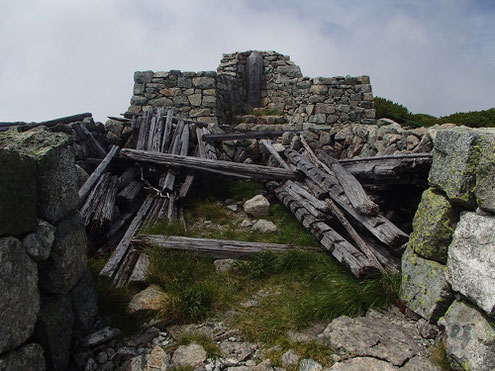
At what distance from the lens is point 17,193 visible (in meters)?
3.04

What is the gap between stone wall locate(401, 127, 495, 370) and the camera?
3.37 metres

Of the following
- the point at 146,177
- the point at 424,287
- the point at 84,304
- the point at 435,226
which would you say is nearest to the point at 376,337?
the point at 424,287

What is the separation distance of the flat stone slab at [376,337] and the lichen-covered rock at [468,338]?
414mm

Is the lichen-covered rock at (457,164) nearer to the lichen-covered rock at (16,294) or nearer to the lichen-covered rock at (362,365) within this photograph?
the lichen-covered rock at (362,365)

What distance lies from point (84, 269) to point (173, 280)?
4.35 feet

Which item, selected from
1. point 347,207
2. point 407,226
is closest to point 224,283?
point 347,207

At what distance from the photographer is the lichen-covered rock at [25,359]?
2.86m

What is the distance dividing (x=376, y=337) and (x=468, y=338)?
92cm

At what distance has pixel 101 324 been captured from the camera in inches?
170

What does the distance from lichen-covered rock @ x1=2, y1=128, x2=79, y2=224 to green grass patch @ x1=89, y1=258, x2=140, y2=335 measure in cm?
142

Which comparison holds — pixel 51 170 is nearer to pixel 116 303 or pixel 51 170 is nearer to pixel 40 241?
pixel 40 241

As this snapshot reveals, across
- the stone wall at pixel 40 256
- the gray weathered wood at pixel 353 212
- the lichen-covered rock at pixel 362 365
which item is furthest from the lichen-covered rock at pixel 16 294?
the gray weathered wood at pixel 353 212

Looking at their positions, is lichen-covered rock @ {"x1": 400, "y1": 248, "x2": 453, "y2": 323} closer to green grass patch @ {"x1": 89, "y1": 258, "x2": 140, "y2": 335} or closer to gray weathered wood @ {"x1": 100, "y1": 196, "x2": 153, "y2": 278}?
green grass patch @ {"x1": 89, "y1": 258, "x2": 140, "y2": 335}

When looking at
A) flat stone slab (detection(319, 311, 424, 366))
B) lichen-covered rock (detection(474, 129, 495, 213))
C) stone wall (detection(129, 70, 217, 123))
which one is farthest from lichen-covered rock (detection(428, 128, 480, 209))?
stone wall (detection(129, 70, 217, 123))
